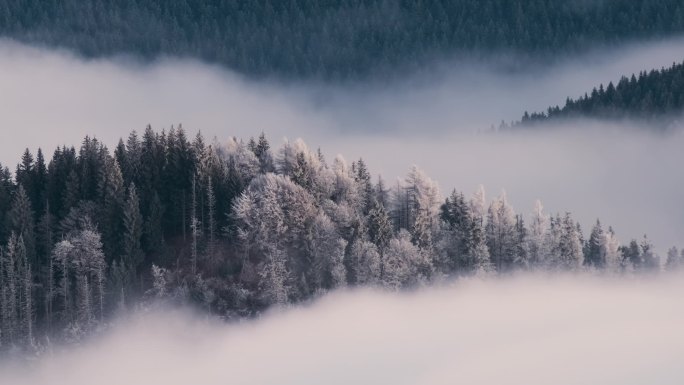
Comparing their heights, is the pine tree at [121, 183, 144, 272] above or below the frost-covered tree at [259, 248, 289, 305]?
above

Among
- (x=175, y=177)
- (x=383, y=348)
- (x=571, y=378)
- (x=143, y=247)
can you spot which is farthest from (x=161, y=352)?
(x=571, y=378)

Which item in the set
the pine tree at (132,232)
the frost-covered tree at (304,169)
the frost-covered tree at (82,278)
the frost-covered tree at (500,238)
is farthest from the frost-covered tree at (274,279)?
the frost-covered tree at (500,238)

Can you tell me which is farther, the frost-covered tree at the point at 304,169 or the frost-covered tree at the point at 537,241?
the frost-covered tree at the point at 537,241

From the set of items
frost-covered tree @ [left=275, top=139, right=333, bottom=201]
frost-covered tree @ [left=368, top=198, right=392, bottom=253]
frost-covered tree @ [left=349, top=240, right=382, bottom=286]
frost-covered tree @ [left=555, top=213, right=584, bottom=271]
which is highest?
frost-covered tree @ [left=275, top=139, right=333, bottom=201]

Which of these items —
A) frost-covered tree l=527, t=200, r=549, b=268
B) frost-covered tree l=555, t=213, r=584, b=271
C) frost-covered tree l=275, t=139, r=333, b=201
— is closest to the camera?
frost-covered tree l=275, t=139, r=333, b=201

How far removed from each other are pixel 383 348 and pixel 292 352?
15671 mm

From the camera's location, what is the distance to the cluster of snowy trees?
15200 cm

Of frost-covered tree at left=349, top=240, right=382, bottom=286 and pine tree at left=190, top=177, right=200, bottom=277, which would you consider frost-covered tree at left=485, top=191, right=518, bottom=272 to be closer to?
frost-covered tree at left=349, top=240, right=382, bottom=286

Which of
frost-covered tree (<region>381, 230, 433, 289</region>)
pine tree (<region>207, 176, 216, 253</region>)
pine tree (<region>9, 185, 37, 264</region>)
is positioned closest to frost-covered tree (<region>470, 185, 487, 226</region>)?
frost-covered tree (<region>381, 230, 433, 289</region>)

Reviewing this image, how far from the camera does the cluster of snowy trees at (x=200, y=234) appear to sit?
15200cm

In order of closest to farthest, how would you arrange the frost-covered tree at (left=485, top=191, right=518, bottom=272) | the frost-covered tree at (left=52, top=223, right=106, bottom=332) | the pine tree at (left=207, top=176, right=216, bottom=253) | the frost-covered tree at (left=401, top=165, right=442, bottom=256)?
the frost-covered tree at (left=52, top=223, right=106, bottom=332), the pine tree at (left=207, top=176, right=216, bottom=253), the frost-covered tree at (left=401, top=165, right=442, bottom=256), the frost-covered tree at (left=485, top=191, right=518, bottom=272)

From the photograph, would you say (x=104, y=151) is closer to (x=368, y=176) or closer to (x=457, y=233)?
(x=368, y=176)

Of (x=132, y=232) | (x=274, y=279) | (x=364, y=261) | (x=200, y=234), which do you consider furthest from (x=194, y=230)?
(x=364, y=261)

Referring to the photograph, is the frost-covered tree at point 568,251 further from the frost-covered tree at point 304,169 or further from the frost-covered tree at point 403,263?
the frost-covered tree at point 304,169
